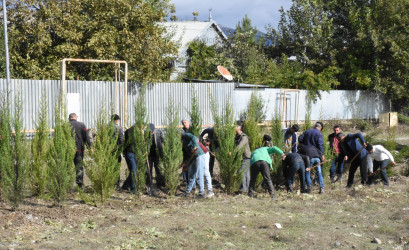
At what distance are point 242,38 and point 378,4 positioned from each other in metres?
10.0

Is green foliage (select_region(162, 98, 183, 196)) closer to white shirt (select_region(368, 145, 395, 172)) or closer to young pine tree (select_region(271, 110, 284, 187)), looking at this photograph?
young pine tree (select_region(271, 110, 284, 187))

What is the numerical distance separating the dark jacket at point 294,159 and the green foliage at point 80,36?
9775 millimetres

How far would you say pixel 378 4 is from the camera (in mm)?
25391

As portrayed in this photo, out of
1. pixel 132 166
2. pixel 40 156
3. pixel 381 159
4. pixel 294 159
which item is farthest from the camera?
pixel 381 159

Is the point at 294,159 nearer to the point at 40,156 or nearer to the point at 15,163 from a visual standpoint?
the point at 40,156

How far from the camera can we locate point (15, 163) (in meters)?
8.45

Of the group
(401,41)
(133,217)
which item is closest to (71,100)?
(133,217)

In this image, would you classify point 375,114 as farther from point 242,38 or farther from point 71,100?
point 71,100

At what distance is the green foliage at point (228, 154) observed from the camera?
10.6 metres

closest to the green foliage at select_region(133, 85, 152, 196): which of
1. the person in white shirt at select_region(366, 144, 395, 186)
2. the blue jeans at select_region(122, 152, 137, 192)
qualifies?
the blue jeans at select_region(122, 152, 137, 192)

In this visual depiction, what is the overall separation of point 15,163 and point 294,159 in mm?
5645

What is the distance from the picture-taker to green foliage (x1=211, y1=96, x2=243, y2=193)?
34.9ft

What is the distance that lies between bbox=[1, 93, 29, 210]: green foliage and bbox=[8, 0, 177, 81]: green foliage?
32.4 feet

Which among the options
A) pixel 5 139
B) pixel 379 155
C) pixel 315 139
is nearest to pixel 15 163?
pixel 5 139
